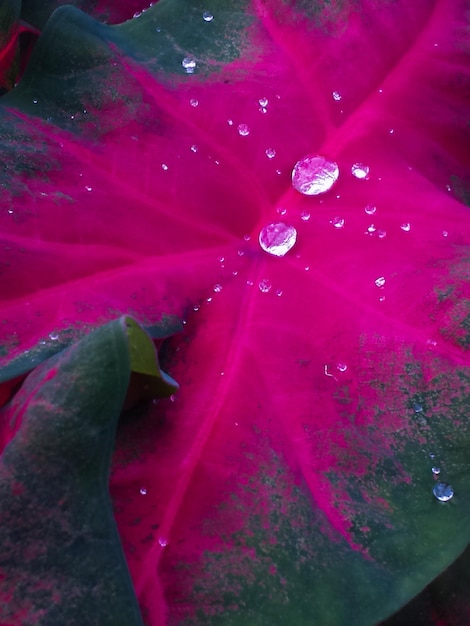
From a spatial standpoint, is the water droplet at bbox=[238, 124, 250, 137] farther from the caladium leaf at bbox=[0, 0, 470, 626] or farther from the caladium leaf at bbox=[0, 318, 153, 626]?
the caladium leaf at bbox=[0, 318, 153, 626]

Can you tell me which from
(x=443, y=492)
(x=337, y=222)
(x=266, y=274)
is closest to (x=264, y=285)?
(x=266, y=274)

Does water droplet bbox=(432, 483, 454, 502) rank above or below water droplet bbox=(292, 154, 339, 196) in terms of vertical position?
below

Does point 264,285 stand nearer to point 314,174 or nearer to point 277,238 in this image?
point 277,238

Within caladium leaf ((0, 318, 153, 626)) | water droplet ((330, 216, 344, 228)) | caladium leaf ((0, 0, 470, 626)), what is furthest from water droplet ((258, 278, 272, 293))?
caladium leaf ((0, 318, 153, 626))

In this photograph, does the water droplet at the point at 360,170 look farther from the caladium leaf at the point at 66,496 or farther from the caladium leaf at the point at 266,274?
the caladium leaf at the point at 66,496

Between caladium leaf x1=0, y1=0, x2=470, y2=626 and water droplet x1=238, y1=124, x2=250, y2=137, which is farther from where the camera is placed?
water droplet x1=238, y1=124, x2=250, y2=137

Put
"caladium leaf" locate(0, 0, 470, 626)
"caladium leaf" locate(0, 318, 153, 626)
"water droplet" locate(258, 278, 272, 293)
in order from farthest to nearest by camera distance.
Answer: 1. "water droplet" locate(258, 278, 272, 293)
2. "caladium leaf" locate(0, 0, 470, 626)
3. "caladium leaf" locate(0, 318, 153, 626)

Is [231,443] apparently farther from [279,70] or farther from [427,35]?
[427,35]
